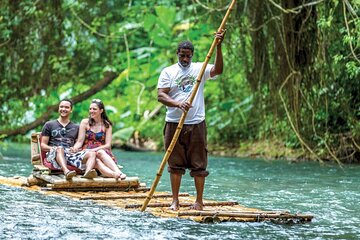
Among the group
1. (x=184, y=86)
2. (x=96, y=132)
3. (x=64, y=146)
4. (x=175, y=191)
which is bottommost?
(x=175, y=191)

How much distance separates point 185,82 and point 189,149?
60cm

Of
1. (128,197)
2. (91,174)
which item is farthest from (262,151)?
(128,197)

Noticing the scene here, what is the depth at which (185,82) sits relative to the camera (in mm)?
7578

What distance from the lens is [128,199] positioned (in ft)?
27.3

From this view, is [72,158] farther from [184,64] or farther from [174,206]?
[184,64]

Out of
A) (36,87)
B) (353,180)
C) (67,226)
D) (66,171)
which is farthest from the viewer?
(36,87)

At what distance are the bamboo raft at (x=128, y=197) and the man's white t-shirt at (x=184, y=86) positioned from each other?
82 centimetres

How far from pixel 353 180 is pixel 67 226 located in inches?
238

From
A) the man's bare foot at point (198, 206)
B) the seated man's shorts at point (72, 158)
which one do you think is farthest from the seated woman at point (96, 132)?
the man's bare foot at point (198, 206)

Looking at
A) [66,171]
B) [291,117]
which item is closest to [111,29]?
[291,117]

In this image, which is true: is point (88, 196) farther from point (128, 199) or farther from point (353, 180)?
point (353, 180)

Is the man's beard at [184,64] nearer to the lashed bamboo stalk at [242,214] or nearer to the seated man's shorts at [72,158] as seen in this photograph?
the lashed bamboo stalk at [242,214]

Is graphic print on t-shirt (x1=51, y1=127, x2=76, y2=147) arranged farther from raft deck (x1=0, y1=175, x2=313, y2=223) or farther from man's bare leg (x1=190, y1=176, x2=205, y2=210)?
man's bare leg (x1=190, y1=176, x2=205, y2=210)

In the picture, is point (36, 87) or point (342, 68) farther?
point (36, 87)
